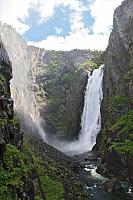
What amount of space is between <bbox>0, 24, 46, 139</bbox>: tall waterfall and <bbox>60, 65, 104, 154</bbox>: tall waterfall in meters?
9.85

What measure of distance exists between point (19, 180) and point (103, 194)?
50.3 feet

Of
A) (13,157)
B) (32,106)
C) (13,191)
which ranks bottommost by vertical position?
(13,191)

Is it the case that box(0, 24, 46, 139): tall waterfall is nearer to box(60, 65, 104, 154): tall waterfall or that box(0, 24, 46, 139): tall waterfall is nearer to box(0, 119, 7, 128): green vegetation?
box(60, 65, 104, 154): tall waterfall

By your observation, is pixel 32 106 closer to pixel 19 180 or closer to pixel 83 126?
pixel 83 126

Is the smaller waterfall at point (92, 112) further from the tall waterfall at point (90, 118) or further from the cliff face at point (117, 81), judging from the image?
the cliff face at point (117, 81)

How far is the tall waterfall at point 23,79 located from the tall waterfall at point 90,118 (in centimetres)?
985

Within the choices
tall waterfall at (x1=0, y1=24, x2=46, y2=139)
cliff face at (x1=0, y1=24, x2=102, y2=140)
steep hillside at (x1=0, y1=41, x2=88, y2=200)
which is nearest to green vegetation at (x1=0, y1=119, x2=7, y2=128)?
steep hillside at (x1=0, y1=41, x2=88, y2=200)

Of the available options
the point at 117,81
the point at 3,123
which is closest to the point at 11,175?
the point at 3,123

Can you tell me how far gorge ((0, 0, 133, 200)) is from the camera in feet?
75.3

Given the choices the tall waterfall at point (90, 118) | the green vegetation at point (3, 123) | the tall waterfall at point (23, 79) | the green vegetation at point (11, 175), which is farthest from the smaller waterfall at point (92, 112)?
the green vegetation at point (11, 175)

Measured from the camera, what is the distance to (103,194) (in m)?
33.0

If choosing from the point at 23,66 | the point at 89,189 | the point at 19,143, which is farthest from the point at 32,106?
the point at 19,143

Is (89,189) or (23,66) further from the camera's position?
(23,66)

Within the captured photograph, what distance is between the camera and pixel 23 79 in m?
95.9
